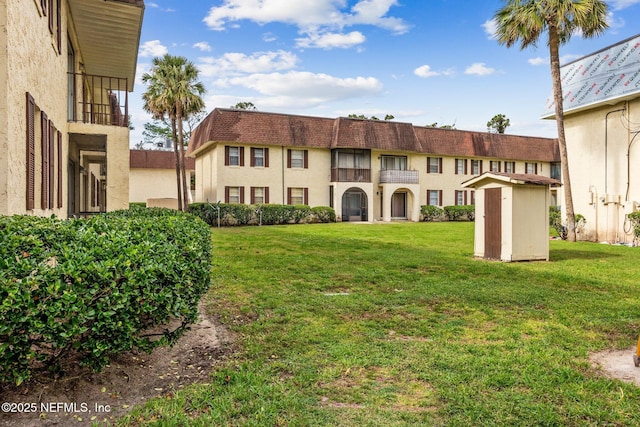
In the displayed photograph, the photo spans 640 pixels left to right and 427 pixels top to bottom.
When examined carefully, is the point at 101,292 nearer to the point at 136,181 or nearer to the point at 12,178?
the point at 12,178

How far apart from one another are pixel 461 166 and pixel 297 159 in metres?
14.3

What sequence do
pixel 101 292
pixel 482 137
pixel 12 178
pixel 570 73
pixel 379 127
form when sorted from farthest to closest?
1. pixel 482 137
2. pixel 379 127
3. pixel 570 73
4. pixel 12 178
5. pixel 101 292

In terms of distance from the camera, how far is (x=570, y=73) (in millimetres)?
19250

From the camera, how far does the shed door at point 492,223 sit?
11516 mm

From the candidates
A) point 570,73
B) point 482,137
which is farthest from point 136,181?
point 570,73

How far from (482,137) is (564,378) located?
120 ft

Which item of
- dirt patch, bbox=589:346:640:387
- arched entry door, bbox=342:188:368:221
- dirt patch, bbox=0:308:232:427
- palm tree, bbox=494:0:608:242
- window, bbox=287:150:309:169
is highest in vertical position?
palm tree, bbox=494:0:608:242

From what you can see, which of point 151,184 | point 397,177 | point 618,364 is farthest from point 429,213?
point 618,364

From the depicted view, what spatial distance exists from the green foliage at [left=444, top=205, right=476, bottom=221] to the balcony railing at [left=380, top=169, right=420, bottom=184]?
362 cm

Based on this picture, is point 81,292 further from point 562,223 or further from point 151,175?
point 151,175

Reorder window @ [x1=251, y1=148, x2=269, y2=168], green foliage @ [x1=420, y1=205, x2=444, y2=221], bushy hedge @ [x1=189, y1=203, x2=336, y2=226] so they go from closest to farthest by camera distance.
A: bushy hedge @ [x1=189, y1=203, x2=336, y2=226], window @ [x1=251, y1=148, x2=269, y2=168], green foliage @ [x1=420, y1=205, x2=444, y2=221]

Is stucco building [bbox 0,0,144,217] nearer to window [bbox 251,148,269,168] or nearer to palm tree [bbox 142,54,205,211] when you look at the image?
palm tree [bbox 142,54,205,211]

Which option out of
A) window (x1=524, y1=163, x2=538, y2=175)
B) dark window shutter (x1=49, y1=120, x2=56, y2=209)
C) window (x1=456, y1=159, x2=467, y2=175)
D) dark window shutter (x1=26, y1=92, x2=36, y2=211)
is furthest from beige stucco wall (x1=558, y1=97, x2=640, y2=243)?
window (x1=524, y1=163, x2=538, y2=175)

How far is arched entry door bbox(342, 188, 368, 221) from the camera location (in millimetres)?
33375
